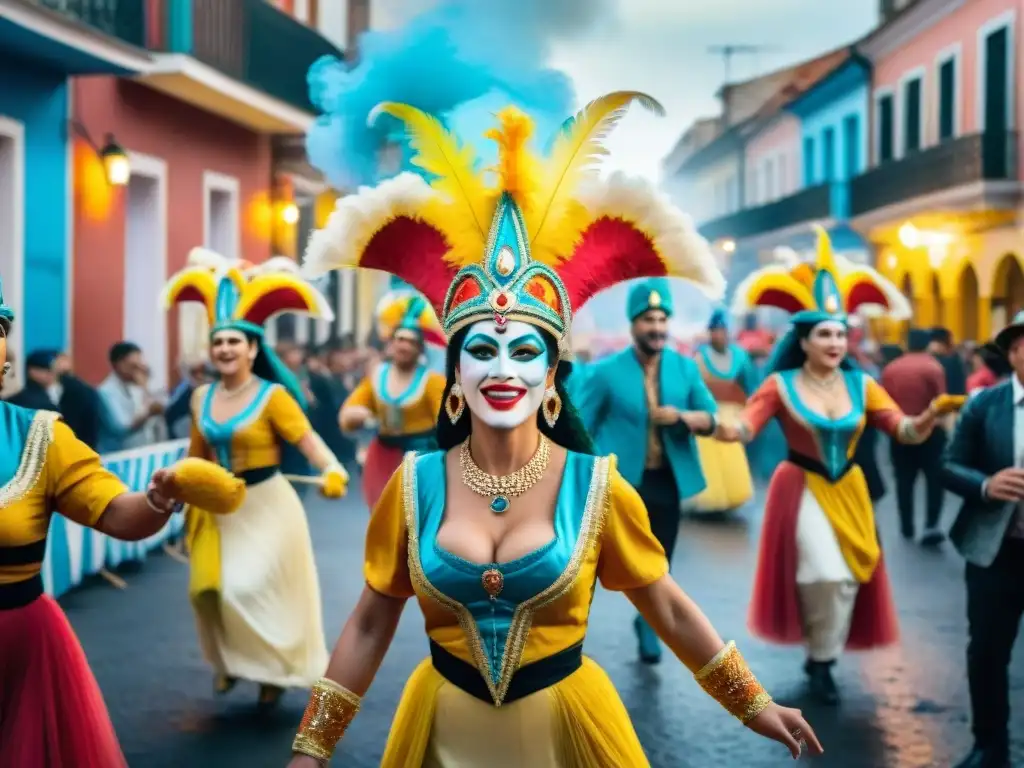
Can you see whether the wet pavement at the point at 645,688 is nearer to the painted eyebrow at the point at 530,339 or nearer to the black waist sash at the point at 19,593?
the black waist sash at the point at 19,593

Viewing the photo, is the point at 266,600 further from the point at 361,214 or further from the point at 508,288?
the point at 508,288

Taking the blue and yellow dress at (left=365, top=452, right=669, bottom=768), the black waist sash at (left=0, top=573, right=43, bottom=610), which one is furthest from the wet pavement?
the blue and yellow dress at (left=365, top=452, right=669, bottom=768)

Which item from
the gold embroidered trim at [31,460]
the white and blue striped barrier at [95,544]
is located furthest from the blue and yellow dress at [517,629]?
the white and blue striped barrier at [95,544]

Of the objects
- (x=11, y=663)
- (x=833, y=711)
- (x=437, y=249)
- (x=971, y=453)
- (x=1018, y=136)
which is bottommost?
(x=833, y=711)

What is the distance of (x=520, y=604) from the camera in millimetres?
4090

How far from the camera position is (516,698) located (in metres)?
4.11

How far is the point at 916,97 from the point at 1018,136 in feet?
21.2

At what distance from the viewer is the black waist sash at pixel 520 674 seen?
13.5 feet

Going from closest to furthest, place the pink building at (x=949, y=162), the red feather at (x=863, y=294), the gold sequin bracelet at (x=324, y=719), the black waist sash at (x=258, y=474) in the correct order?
the gold sequin bracelet at (x=324, y=719) < the black waist sash at (x=258, y=474) < the red feather at (x=863, y=294) < the pink building at (x=949, y=162)

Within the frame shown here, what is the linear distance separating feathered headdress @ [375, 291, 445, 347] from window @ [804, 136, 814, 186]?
1295 inches

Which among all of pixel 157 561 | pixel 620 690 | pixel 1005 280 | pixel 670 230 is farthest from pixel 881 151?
pixel 670 230

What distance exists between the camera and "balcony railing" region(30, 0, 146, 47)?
600 inches

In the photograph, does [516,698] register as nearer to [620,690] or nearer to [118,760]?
[118,760]

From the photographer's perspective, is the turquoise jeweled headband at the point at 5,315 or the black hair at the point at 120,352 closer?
the turquoise jeweled headband at the point at 5,315
